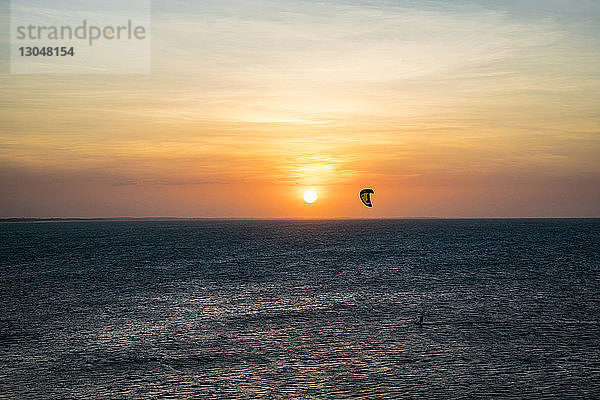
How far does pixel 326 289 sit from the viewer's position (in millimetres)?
75062

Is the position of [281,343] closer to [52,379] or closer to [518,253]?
[52,379]

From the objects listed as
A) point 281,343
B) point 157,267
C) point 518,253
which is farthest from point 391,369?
point 518,253

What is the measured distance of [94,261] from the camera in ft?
404

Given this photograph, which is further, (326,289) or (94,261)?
(94,261)

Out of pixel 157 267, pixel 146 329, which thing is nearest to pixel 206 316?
pixel 146 329

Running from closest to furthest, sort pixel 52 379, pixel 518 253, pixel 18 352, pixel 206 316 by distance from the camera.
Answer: pixel 52 379 → pixel 18 352 → pixel 206 316 → pixel 518 253

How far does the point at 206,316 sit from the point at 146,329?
7.18 metres

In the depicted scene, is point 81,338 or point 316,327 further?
point 316,327

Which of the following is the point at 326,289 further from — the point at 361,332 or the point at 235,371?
the point at 235,371

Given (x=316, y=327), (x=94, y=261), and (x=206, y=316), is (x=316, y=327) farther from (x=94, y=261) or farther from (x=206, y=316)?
(x=94, y=261)

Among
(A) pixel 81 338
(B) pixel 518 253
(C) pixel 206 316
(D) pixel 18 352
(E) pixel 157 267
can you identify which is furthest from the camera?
(B) pixel 518 253

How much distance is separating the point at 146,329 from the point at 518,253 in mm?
113007

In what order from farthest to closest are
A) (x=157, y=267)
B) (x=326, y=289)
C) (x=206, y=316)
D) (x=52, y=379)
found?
(x=157, y=267)
(x=326, y=289)
(x=206, y=316)
(x=52, y=379)

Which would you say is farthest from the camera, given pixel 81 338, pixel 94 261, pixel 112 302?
pixel 94 261
